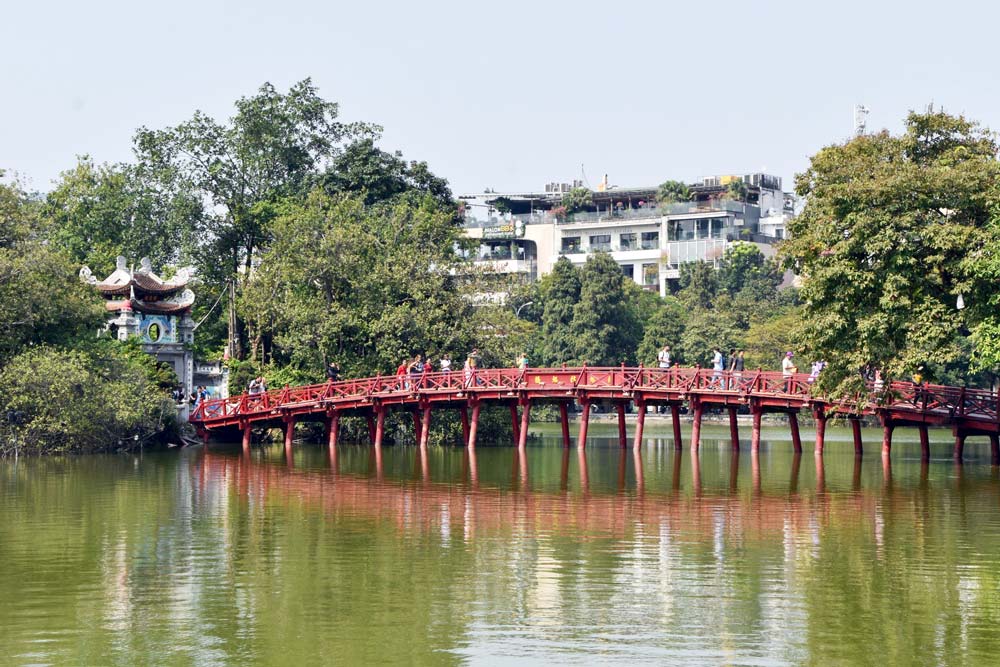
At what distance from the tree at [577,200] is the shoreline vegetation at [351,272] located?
40039 millimetres

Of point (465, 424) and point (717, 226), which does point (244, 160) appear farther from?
point (717, 226)

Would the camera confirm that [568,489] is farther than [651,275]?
No

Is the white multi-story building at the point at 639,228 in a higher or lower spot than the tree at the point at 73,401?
higher

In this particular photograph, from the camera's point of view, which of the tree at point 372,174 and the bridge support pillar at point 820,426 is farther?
the tree at point 372,174

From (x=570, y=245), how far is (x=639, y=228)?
5.97 metres

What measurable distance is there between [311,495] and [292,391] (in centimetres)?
1736

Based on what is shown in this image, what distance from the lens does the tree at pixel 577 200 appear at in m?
131

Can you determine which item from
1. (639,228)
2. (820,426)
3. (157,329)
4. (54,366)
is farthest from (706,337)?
(54,366)

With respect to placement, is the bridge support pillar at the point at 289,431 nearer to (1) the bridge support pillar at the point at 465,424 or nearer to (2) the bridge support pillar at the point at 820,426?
(1) the bridge support pillar at the point at 465,424

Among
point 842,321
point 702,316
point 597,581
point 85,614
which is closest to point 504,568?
point 597,581

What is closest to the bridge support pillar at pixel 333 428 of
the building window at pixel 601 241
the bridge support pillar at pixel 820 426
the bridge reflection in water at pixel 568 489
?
the bridge reflection in water at pixel 568 489

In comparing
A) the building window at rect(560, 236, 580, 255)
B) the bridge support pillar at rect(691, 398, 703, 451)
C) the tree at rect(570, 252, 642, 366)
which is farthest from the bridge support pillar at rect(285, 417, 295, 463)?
the building window at rect(560, 236, 580, 255)

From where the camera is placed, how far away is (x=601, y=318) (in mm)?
92000

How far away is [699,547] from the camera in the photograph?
26359 mm
